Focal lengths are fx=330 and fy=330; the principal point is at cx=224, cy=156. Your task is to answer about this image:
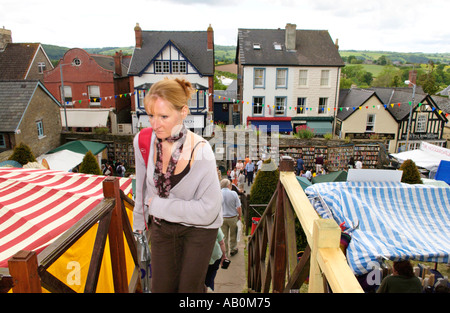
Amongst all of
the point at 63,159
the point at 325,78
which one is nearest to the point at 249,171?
the point at 63,159

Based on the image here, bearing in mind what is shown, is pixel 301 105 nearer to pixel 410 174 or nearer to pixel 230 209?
pixel 410 174

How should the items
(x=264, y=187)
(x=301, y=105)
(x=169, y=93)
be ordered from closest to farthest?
(x=169, y=93)
(x=264, y=187)
(x=301, y=105)

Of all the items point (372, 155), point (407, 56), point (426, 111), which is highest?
point (407, 56)

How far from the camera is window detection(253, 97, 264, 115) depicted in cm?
3044

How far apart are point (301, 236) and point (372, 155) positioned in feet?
58.3

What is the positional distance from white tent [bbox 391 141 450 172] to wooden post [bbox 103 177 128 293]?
758 inches

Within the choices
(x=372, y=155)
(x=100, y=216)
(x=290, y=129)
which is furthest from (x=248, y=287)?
(x=290, y=129)

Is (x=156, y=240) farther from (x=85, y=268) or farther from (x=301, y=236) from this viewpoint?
(x=301, y=236)

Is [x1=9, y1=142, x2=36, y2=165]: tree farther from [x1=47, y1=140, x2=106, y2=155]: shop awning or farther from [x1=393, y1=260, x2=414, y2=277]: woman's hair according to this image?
[x1=393, y1=260, x2=414, y2=277]: woman's hair

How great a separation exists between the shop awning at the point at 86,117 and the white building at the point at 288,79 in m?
12.7

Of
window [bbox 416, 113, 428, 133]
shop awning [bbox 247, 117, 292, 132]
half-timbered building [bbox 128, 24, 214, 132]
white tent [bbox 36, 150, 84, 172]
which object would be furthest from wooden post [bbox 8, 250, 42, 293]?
window [bbox 416, 113, 428, 133]

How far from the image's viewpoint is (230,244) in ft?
28.8

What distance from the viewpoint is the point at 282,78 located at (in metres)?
30.1

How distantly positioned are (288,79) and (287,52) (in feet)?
8.49
